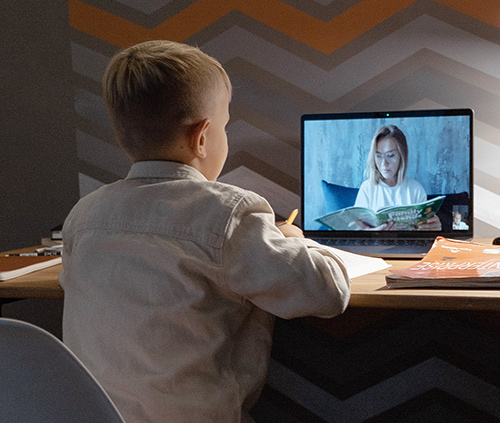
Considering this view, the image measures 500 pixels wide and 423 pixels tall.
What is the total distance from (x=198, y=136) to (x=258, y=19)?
860mm

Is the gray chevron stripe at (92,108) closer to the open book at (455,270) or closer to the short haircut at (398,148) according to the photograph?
the short haircut at (398,148)

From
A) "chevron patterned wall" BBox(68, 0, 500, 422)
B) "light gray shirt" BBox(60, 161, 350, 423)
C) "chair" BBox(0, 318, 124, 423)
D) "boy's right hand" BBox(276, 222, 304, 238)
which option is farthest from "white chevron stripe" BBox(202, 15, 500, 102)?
"chair" BBox(0, 318, 124, 423)

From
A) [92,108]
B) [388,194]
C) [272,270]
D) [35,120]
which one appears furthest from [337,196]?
[35,120]

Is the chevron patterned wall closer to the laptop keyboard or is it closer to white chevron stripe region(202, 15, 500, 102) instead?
white chevron stripe region(202, 15, 500, 102)

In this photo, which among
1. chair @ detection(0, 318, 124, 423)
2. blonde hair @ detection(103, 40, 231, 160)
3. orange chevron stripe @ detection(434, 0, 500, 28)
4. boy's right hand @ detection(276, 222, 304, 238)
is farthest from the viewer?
orange chevron stripe @ detection(434, 0, 500, 28)

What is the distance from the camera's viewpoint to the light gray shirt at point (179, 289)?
776 millimetres

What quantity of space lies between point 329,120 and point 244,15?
453 mm

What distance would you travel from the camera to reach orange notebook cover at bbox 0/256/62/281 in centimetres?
112

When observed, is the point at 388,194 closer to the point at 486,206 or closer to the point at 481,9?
the point at 486,206

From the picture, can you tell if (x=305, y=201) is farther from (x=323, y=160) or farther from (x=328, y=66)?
(x=328, y=66)

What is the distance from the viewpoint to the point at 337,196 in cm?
145

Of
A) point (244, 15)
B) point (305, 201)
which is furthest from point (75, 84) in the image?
point (305, 201)

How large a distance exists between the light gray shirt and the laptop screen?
607 millimetres

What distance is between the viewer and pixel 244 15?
166cm
